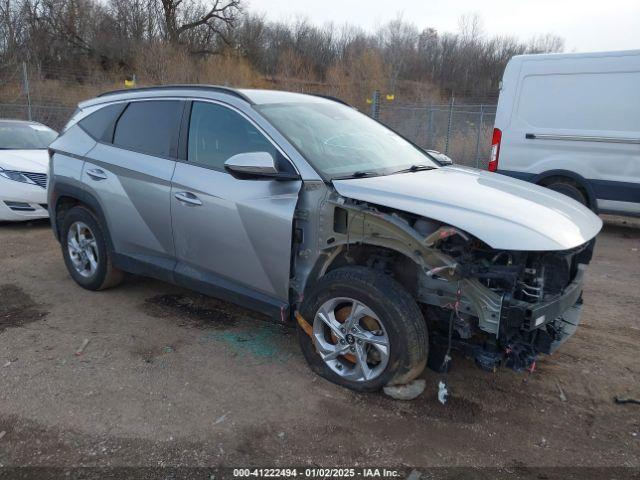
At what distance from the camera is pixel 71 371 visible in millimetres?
3402

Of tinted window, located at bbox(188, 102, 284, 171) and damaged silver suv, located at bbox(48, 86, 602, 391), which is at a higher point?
tinted window, located at bbox(188, 102, 284, 171)

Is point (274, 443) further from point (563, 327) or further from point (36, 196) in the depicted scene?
point (36, 196)

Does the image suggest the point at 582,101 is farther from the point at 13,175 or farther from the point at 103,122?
the point at 13,175

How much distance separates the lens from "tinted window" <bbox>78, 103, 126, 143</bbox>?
4.45 meters

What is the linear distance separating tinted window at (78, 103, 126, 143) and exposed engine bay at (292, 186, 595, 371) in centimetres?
228

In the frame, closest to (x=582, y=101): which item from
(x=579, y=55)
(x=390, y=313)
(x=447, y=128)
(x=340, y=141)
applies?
(x=579, y=55)

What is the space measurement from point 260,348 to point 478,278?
1755 millimetres

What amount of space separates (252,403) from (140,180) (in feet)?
6.60

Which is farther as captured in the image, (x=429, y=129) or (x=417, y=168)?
(x=429, y=129)

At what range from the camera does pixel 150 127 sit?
413 cm

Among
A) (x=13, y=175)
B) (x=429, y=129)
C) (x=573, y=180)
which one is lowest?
(x=13, y=175)

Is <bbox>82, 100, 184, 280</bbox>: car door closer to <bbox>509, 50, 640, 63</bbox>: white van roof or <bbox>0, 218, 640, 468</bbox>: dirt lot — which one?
<bbox>0, 218, 640, 468</bbox>: dirt lot

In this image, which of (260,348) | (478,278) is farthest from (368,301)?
(260,348)

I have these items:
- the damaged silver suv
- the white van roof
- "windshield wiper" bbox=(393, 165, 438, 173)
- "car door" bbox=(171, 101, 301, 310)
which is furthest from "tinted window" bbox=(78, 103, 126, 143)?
the white van roof
